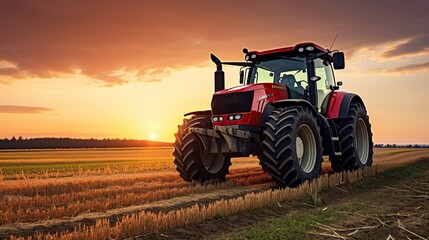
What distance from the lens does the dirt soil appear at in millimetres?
5926

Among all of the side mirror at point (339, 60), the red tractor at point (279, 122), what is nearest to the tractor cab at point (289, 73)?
the red tractor at point (279, 122)

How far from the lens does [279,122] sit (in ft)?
30.2

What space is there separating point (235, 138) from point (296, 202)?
211 cm

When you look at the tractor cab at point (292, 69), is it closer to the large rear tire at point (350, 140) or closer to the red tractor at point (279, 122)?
the red tractor at point (279, 122)

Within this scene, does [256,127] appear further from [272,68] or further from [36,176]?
[36,176]

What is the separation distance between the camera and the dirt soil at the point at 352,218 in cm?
593

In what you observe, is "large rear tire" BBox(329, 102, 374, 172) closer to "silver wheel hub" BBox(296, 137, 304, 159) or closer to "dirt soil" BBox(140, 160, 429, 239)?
"dirt soil" BBox(140, 160, 429, 239)

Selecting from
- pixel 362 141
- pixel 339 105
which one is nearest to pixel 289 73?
pixel 339 105

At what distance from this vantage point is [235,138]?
9594 millimetres

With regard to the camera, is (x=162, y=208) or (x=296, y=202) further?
(x=296, y=202)

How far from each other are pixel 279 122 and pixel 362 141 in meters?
5.50

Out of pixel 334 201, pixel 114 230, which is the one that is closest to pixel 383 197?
pixel 334 201

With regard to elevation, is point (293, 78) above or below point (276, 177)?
above

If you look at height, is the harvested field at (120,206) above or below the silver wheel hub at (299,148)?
below
